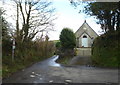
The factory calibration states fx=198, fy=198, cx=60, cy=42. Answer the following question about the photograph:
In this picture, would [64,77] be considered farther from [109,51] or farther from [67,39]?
[67,39]

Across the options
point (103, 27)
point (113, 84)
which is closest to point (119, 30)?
point (103, 27)

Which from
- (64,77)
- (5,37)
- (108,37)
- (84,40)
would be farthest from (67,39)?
(64,77)

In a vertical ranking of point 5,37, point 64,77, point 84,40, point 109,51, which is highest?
point 84,40

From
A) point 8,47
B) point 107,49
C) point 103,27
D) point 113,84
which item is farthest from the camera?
point 103,27

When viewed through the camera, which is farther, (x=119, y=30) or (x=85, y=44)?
(x=85, y=44)

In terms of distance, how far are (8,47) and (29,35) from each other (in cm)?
894

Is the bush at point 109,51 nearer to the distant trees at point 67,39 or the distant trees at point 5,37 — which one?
the distant trees at point 5,37

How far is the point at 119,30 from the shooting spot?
23281 mm

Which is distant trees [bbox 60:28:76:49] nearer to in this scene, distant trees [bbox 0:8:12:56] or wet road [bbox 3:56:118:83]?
distant trees [bbox 0:8:12:56]

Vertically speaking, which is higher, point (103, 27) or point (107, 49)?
point (103, 27)

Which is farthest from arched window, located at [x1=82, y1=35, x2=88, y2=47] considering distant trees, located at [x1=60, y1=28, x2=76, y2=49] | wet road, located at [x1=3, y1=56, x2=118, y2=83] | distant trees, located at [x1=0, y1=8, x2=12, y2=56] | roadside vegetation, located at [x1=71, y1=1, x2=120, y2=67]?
wet road, located at [x1=3, y1=56, x2=118, y2=83]

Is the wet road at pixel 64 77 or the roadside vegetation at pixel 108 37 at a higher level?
the roadside vegetation at pixel 108 37

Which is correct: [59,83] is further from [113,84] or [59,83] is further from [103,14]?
[103,14]

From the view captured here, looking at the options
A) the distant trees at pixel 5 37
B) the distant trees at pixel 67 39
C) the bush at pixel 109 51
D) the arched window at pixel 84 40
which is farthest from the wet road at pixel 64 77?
the arched window at pixel 84 40
